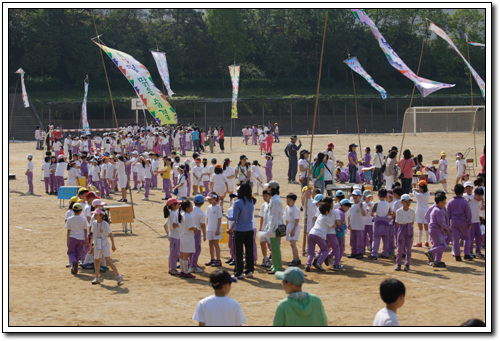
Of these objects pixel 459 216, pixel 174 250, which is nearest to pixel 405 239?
pixel 459 216

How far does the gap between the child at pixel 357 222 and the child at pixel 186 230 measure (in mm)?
3457

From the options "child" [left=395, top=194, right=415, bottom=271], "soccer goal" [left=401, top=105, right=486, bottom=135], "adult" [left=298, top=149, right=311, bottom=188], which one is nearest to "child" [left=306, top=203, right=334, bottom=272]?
"child" [left=395, top=194, right=415, bottom=271]

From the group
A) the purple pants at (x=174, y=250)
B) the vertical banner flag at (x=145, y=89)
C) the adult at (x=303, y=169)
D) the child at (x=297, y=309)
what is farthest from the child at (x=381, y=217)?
the child at (x=297, y=309)

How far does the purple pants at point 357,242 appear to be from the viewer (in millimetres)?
14242

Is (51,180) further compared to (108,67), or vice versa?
(108,67)

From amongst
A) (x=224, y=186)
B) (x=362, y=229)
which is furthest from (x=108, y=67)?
(x=362, y=229)

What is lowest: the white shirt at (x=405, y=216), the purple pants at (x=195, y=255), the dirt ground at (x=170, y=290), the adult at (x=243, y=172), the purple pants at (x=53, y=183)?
the dirt ground at (x=170, y=290)

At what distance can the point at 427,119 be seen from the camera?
54188 millimetres

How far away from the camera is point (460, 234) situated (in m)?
13.9

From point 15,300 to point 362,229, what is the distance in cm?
669

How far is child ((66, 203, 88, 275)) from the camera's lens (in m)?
12.8

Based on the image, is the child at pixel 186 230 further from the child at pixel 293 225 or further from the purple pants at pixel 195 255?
the child at pixel 293 225

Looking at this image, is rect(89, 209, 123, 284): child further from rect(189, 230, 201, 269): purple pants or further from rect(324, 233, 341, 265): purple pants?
rect(324, 233, 341, 265): purple pants
